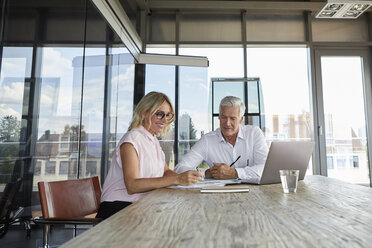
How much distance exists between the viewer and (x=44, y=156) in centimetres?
203

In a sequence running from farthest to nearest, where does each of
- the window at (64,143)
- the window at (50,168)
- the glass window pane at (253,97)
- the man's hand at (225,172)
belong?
1. the glass window pane at (253,97)
2. the window at (64,143)
3. the window at (50,168)
4. the man's hand at (225,172)

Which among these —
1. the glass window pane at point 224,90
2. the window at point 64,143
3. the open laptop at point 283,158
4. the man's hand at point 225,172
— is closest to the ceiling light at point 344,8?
the glass window pane at point 224,90

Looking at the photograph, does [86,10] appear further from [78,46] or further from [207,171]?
[207,171]

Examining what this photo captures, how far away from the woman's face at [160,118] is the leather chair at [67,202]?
50cm

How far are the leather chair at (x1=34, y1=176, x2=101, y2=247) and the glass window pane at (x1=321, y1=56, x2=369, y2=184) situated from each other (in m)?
4.40

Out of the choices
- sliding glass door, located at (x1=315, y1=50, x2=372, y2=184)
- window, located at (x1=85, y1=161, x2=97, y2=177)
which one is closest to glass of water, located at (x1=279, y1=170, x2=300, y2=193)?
window, located at (x1=85, y1=161, x2=97, y2=177)

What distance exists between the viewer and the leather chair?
1.15m

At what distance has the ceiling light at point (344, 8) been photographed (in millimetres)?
3075

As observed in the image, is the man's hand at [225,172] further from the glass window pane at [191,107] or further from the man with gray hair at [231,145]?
the glass window pane at [191,107]

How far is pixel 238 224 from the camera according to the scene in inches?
26.1

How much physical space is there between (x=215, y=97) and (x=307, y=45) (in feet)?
6.32

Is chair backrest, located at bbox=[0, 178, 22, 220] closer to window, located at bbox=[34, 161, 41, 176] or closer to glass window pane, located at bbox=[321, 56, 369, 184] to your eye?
window, located at bbox=[34, 161, 41, 176]

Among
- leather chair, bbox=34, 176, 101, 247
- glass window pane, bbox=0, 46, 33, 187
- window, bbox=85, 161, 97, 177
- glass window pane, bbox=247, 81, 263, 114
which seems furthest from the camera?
glass window pane, bbox=247, 81, 263, 114

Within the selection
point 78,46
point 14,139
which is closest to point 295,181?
point 14,139
